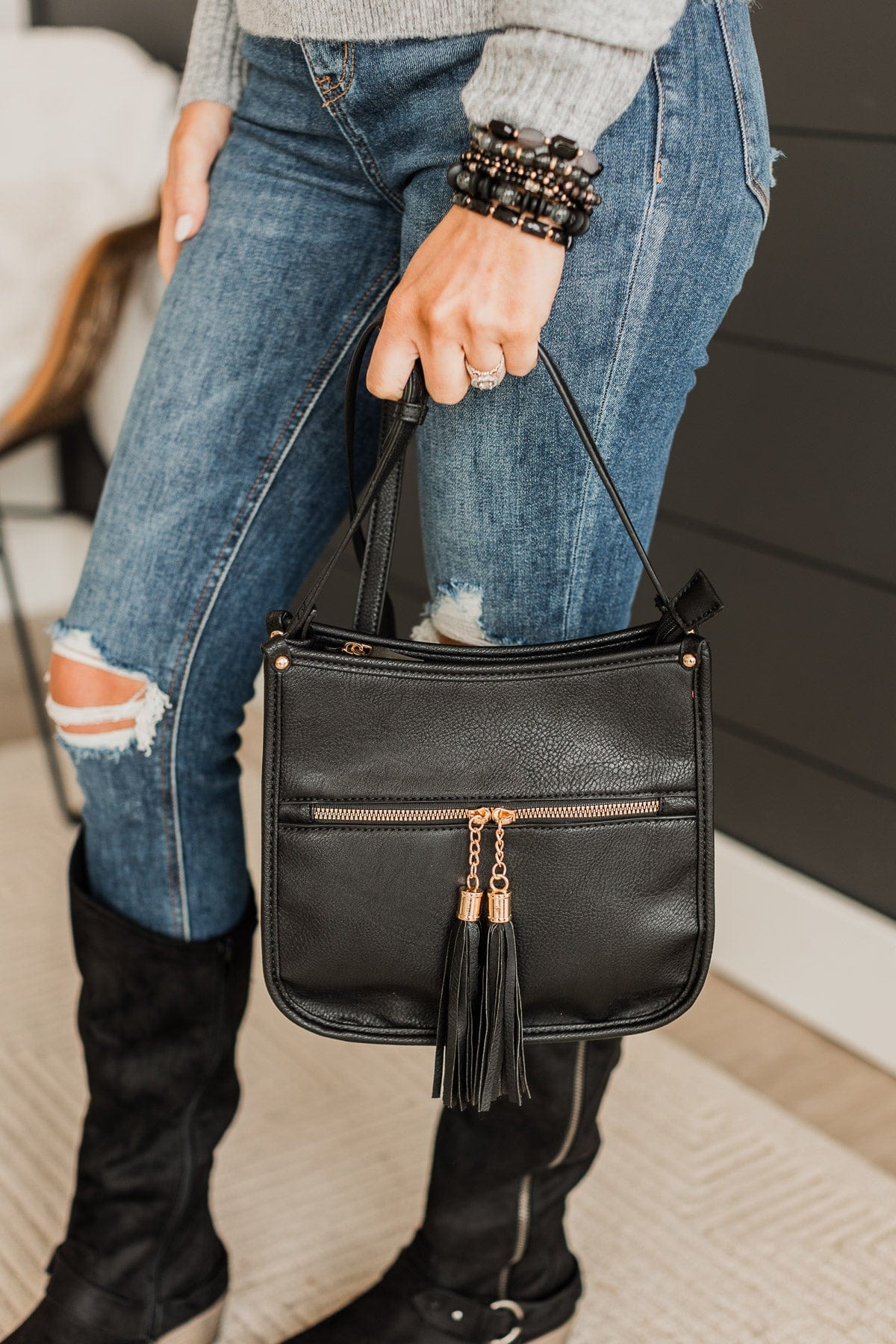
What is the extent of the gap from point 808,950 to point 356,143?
3.29ft

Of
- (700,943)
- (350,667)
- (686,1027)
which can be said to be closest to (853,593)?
(686,1027)

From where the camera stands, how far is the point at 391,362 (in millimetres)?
620

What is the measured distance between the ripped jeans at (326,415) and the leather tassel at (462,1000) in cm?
15

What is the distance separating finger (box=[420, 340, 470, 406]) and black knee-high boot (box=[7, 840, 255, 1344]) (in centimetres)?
42

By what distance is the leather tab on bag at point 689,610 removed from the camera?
0.67 metres

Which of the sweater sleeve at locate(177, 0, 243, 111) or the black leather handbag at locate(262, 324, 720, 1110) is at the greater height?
the sweater sleeve at locate(177, 0, 243, 111)

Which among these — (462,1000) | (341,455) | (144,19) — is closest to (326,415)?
(341,455)

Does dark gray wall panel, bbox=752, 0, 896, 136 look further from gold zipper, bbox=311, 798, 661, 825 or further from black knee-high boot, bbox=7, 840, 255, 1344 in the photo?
black knee-high boot, bbox=7, 840, 255, 1344

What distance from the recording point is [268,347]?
75 centimetres

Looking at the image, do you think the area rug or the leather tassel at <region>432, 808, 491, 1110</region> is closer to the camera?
the leather tassel at <region>432, 808, 491, 1110</region>

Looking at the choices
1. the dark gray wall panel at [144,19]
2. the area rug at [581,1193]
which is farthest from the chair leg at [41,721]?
the dark gray wall panel at [144,19]

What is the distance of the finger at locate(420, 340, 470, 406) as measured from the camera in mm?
590

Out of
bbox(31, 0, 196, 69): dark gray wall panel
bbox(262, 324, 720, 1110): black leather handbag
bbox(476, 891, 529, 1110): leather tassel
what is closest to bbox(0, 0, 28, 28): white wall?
bbox(31, 0, 196, 69): dark gray wall panel

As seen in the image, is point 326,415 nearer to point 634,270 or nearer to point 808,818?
point 634,270
